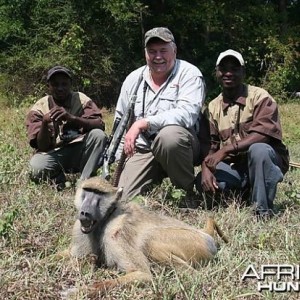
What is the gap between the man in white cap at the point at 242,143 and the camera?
4168 millimetres

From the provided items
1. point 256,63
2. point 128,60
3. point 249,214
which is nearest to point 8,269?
point 249,214

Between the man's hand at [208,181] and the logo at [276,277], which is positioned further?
the man's hand at [208,181]

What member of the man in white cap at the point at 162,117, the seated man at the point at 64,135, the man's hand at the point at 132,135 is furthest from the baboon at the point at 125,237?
the seated man at the point at 64,135

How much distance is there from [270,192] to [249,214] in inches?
9.1

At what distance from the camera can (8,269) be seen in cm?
306

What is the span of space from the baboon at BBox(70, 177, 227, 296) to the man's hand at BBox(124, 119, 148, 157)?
780mm

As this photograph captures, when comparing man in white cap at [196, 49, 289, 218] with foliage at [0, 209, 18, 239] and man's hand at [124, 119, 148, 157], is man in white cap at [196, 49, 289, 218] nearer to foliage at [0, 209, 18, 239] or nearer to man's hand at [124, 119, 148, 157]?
man's hand at [124, 119, 148, 157]

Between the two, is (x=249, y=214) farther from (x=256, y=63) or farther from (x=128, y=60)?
(x=256, y=63)

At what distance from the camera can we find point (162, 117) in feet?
14.0

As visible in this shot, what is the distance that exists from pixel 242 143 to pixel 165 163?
23.7 inches

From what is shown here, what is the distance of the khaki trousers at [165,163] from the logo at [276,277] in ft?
4.42

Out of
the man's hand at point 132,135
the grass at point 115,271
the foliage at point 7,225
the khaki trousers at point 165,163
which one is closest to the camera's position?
the grass at point 115,271

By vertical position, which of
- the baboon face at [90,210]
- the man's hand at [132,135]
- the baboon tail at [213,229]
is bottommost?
the baboon tail at [213,229]

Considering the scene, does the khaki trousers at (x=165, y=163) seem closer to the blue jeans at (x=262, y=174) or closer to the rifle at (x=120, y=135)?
the rifle at (x=120, y=135)
